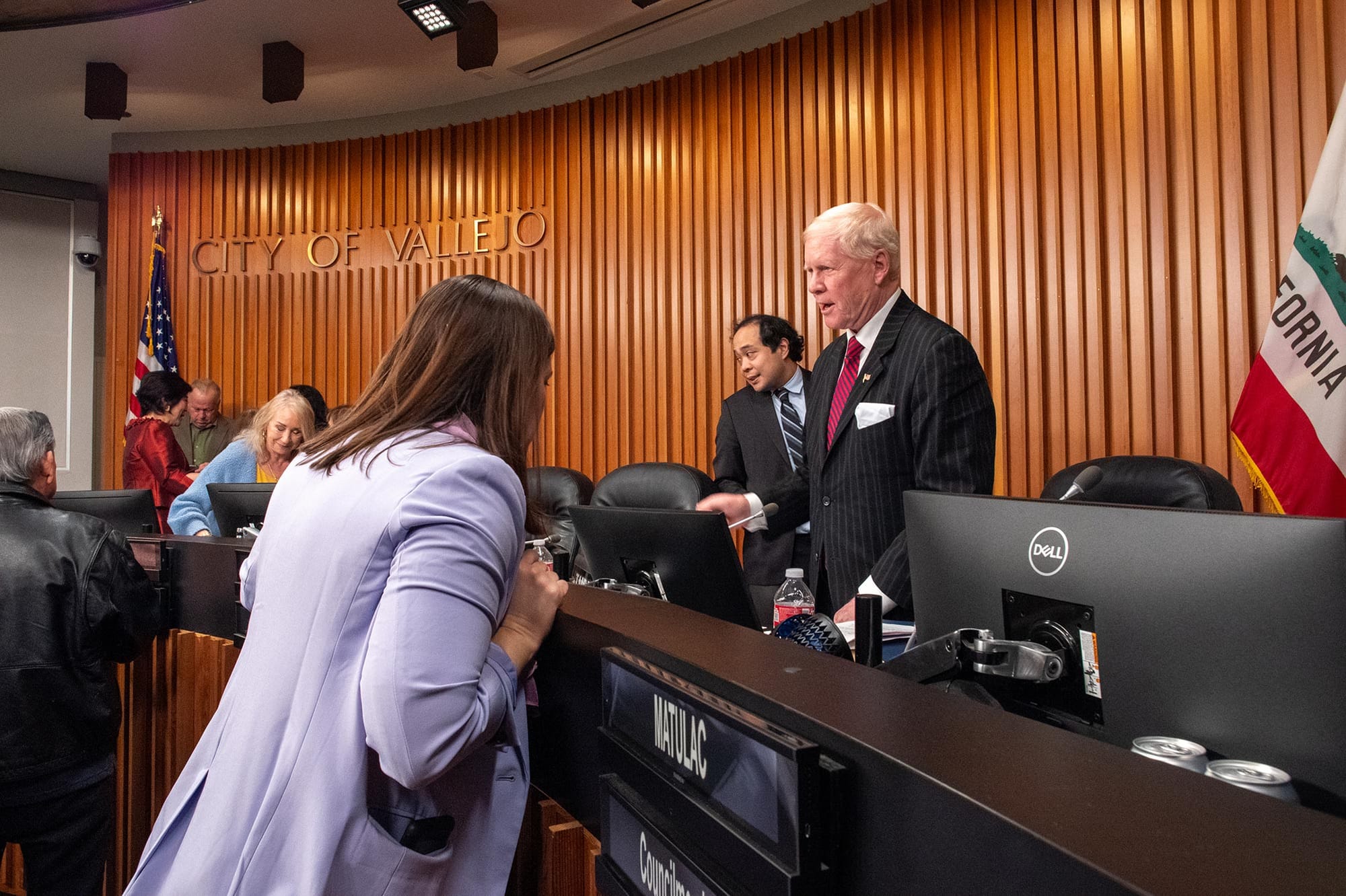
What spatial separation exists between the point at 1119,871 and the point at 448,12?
4978 millimetres

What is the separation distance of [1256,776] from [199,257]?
23.6ft

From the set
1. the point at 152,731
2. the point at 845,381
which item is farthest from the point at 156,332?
the point at 845,381

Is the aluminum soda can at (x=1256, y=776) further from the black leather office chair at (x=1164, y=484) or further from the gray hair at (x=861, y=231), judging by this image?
the gray hair at (x=861, y=231)

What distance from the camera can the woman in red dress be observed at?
501cm

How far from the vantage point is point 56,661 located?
2295mm

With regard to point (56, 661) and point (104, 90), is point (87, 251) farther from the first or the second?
point (56, 661)

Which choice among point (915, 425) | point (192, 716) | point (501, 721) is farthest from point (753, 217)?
point (501, 721)

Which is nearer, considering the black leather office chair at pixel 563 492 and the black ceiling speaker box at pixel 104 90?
the black leather office chair at pixel 563 492

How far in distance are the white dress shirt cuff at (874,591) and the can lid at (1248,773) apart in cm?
104

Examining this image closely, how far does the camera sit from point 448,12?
180 inches

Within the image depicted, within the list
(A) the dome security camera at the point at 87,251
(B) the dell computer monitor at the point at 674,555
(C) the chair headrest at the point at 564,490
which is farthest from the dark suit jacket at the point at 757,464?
(A) the dome security camera at the point at 87,251

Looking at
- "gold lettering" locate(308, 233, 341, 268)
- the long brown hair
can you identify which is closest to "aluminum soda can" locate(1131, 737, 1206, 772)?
the long brown hair

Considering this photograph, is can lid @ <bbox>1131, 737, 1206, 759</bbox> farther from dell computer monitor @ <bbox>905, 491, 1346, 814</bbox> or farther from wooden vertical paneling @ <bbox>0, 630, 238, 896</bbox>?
wooden vertical paneling @ <bbox>0, 630, 238, 896</bbox>

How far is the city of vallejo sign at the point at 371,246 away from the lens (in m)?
5.78
